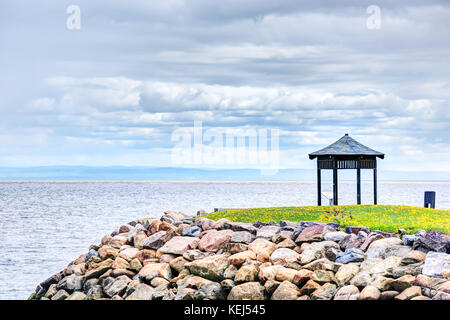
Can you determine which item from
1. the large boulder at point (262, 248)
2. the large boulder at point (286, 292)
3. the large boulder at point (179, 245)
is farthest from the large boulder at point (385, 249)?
the large boulder at point (179, 245)

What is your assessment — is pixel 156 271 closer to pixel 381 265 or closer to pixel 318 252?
pixel 318 252

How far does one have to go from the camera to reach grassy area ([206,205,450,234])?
1806 cm

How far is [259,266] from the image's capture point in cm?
1396

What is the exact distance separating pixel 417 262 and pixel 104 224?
28.4 meters

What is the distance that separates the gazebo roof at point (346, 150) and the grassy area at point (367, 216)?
361 centimetres

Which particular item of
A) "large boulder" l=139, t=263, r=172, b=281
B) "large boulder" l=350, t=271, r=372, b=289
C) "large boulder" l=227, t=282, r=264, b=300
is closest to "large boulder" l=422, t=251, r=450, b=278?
"large boulder" l=350, t=271, r=372, b=289

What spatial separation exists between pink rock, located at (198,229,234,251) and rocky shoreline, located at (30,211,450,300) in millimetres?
25

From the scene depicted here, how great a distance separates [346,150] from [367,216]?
275 inches

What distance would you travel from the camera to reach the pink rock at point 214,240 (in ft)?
50.1

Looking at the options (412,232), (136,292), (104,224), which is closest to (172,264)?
(136,292)

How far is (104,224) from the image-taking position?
39.0 m

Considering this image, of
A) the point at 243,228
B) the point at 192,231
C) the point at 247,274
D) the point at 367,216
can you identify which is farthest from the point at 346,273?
the point at 367,216

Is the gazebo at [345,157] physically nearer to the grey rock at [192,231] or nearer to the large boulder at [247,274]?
the grey rock at [192,231]
